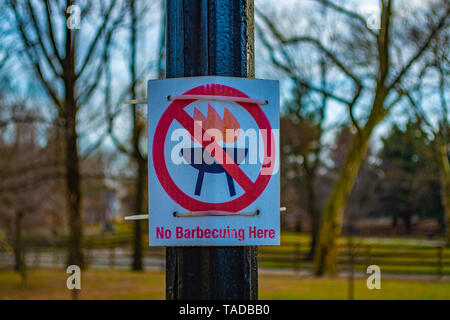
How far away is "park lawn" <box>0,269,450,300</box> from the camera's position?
11.8m

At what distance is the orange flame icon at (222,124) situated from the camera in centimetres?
176

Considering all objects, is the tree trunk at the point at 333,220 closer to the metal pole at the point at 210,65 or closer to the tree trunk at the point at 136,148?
the tree trunk at the point at 136,148

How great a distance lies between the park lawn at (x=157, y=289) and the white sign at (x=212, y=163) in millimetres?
9706

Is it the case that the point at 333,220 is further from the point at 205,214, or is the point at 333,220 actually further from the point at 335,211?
the point at 205,214

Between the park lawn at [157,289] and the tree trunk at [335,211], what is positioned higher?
the tree trunk at [335,211]

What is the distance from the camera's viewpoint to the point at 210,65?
1779mm

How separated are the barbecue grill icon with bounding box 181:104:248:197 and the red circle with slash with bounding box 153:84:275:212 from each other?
0.8 inches

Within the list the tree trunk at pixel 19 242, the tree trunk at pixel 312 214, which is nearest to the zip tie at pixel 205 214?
the tree trunk at pixel 19 242

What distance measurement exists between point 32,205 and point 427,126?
14.1m

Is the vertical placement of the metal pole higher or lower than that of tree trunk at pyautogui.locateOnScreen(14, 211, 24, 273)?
higher

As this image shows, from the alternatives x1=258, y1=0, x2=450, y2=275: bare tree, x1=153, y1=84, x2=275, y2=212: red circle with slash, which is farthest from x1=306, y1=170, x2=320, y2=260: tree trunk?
x1=153, y1=84, x2=275, y2=212: red circle with slash

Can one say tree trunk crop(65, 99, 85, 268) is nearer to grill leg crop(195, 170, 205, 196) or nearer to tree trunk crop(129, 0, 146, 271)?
tree trunk crop(129, 0, 146, 271)
